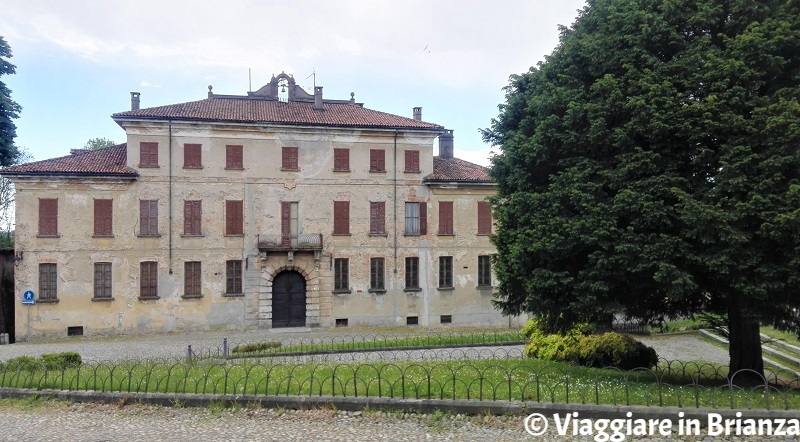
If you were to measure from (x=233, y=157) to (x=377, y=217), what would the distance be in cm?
800

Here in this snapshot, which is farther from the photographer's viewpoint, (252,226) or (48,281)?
(252,226)

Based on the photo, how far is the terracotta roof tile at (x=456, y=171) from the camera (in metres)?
29.6

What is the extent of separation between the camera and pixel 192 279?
89.1 ft

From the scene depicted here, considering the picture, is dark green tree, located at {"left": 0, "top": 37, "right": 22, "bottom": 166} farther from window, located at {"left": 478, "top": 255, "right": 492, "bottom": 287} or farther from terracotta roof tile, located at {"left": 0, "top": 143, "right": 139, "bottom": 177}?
window, located at {"left": 478, "top": 255, "right": 492, "bottom": 287}

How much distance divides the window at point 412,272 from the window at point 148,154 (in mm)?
13747

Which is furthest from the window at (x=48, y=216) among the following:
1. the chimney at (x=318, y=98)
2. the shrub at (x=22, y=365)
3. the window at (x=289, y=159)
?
the shrub at (x=22, y=365)

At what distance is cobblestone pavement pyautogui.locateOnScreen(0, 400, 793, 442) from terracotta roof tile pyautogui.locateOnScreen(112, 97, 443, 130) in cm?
1967

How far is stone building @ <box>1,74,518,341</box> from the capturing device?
26.1 meters

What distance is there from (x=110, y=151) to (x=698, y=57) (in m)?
27.5

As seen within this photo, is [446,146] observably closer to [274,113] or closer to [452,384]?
[274,113]

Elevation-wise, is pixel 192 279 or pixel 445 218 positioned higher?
Result: pixel 445 218

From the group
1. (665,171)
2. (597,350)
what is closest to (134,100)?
(597,350)

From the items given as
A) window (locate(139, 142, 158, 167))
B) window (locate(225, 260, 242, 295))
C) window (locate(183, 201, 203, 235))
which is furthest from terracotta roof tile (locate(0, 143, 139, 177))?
window (locate(225, 260, 242, 295))

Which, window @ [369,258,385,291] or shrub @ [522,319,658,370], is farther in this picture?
window @ [369,258,385,291]
